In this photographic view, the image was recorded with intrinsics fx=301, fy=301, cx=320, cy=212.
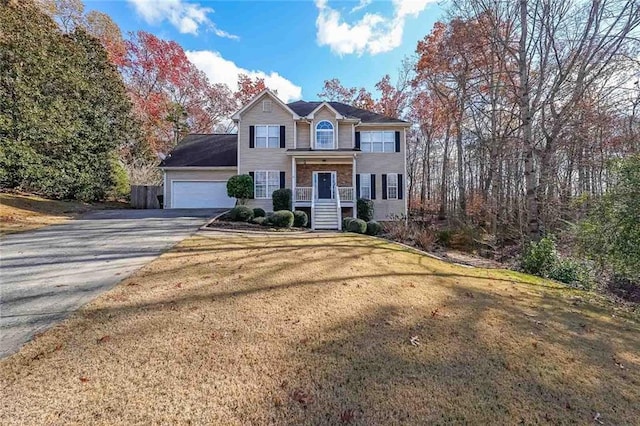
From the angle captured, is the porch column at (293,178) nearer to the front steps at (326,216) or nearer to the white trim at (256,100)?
the front steps at (326,216)

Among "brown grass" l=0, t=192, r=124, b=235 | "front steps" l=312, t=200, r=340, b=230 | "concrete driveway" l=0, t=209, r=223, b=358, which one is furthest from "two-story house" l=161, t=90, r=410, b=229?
"concrete driveway" l=0, t=209, r=223, b=358

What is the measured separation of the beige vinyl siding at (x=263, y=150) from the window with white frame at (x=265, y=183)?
24cm

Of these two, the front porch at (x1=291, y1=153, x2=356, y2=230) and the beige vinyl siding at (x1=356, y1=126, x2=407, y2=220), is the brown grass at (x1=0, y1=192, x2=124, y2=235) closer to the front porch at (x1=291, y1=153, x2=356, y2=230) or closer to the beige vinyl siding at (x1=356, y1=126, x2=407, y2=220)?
the front porch at (x1=291, y1=153, x2=356, y2=230)

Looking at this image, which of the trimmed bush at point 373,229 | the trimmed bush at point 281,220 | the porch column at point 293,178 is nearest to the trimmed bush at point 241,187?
Answer: the porch column at point 293,178

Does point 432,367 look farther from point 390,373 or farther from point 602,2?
point 602,2

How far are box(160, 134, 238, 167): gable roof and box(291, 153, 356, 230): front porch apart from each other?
4.44 m

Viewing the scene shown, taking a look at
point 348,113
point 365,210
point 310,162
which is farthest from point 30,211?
point 348,113

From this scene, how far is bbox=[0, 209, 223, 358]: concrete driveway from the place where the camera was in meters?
3.81

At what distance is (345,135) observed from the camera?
17703 millimetres

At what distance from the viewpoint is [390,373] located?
10.0 feet

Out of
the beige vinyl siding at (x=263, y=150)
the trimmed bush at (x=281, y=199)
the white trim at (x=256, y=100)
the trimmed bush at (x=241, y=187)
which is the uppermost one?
the white trim at (x=256, y=100)

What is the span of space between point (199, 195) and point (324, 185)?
7.74 m

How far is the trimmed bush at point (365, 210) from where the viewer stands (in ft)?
54.5

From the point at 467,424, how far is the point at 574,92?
1422 cm
